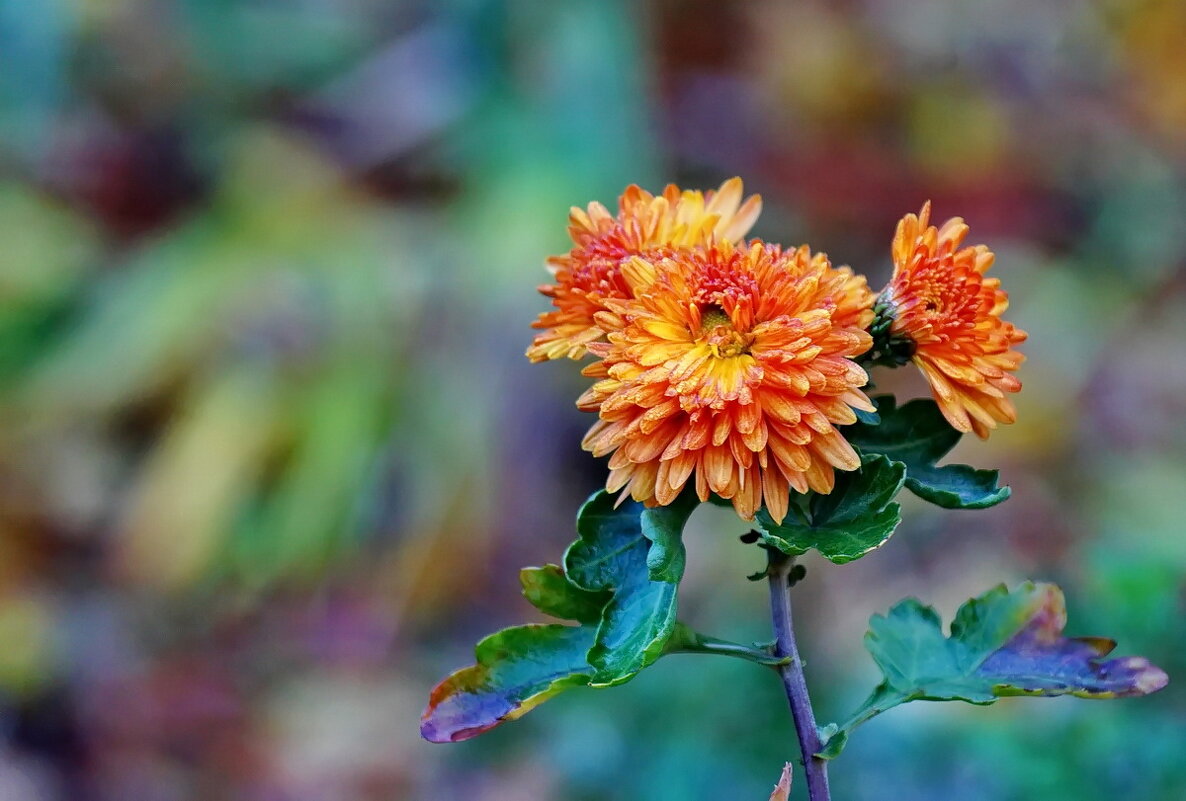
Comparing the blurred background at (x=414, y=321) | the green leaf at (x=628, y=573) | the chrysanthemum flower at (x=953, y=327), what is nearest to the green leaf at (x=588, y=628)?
the green leaf at (x=628, y=573)

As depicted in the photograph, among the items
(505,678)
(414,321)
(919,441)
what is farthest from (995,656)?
(414,321)

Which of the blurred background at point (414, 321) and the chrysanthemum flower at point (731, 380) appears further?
the blurred background at point (414, 321)

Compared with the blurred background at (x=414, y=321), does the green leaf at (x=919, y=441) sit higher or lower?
lower

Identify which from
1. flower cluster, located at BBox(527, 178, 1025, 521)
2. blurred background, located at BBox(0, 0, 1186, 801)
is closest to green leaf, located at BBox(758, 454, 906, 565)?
flower cluster, located at BBox(527, 178, 1025, 521)

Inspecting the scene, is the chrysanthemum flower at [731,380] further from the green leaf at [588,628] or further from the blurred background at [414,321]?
the blurred background at [414,321]

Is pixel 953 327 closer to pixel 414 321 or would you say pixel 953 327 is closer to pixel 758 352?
pixel 758 352

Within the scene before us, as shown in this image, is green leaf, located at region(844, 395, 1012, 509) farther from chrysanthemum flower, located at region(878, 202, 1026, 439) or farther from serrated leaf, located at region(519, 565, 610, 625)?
serrated leaf, located at region(519, 565, 610, 625)
